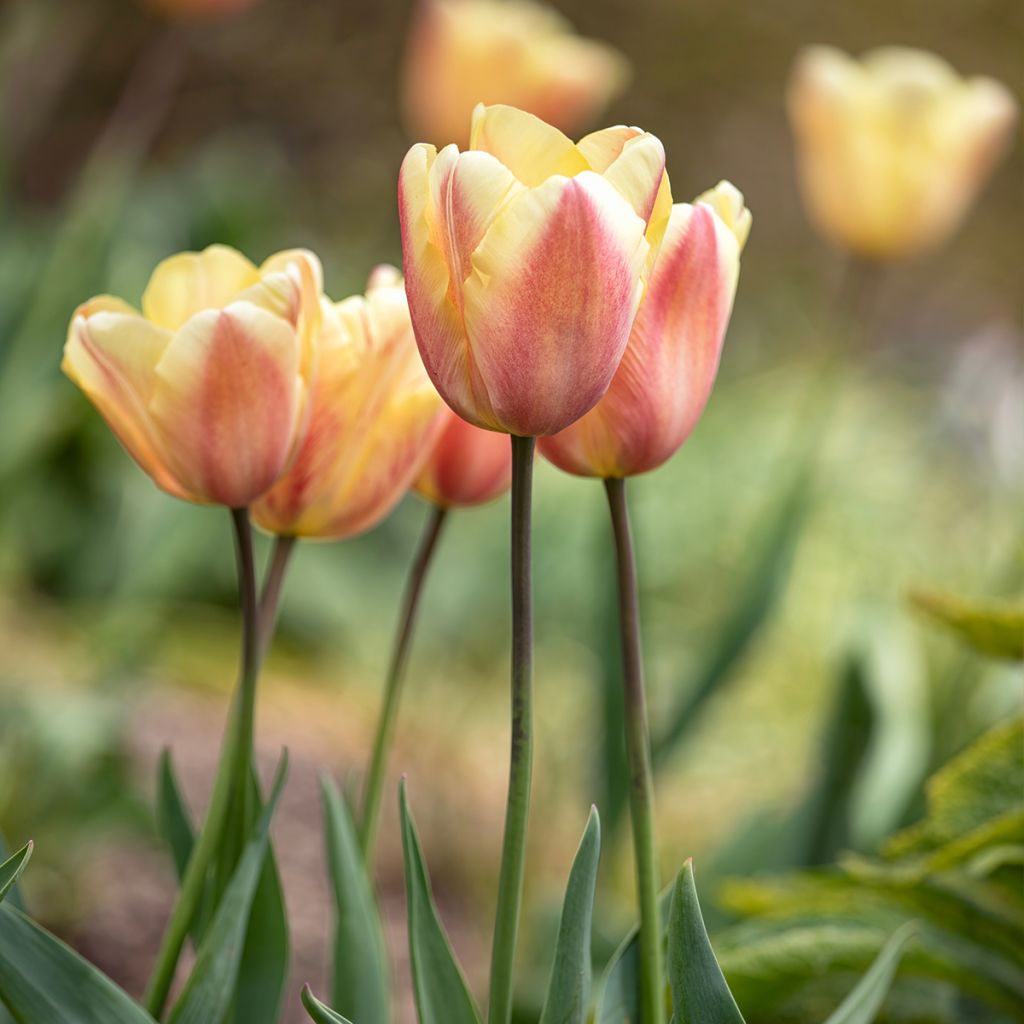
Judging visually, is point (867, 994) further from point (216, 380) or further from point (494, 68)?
point (494, 68)

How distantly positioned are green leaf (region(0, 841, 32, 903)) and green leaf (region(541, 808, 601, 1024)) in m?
0.15

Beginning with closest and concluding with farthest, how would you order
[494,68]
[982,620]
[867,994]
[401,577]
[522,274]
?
[522,274], [867,994], [982,620], [494,68], [401,577]

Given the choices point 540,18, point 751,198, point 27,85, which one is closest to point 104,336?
point 540,18

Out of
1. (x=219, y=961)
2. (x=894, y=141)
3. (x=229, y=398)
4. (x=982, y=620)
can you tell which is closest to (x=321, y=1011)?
(x=219, y=961)

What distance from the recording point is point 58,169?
13.1 ft

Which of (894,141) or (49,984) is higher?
(894,141)

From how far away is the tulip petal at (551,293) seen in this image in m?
0.37

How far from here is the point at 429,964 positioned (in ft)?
1.50

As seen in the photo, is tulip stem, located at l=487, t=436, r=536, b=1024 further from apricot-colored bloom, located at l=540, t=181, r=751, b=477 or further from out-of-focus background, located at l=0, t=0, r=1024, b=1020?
out-of-focus background, located at l=0, t=0, r=1024, b=1020

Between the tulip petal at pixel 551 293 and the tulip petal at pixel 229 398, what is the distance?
85 mm

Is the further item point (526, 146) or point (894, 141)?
point (894, 141)

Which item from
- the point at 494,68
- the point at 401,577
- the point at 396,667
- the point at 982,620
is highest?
the point at 494,68

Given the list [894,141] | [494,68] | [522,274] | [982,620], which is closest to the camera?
[522,274]

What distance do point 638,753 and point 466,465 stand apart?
5.2 inches
